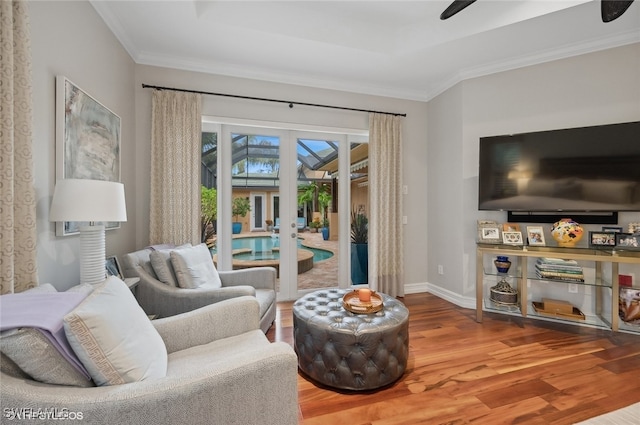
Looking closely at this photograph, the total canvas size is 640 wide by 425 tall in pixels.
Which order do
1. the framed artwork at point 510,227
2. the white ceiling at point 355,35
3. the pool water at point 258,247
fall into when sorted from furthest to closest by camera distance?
1. the pool water at point 258,247
2. the framed artwork at point 510,227
3. the white ceiling at point 355,35

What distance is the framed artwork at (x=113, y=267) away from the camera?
2.04 meters

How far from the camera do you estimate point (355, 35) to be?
2824 millimetres

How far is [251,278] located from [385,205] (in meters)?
1.97

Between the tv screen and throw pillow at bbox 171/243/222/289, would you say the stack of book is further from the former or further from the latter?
throw pillow at bbox 171/243/222/289

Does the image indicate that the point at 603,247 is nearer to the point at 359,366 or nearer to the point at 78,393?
the point at 359,366

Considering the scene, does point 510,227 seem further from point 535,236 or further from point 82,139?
point 82,139

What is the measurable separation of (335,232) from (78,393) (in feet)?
10.4

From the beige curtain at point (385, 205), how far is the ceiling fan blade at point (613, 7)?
2168 millimetres

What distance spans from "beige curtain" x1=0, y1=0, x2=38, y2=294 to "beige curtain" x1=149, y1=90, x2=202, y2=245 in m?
1.56

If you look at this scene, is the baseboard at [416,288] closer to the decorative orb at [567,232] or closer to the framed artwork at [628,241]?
the decorative orb at [567,232]

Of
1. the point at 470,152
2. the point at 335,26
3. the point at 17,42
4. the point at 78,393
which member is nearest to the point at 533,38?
the point at 470,152

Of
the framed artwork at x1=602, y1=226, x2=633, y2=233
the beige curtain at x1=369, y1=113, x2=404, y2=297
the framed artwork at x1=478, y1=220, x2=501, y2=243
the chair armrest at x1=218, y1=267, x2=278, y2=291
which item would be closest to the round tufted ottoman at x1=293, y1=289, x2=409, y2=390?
the chair armrest at x1=218, y1=267, x2=278, y2=291

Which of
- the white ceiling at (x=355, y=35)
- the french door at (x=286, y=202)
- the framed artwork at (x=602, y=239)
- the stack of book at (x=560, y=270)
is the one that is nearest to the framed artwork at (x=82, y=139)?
the white ceiling at (x=355, y=35)

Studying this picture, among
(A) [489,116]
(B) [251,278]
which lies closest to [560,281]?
(A) [489,116]
